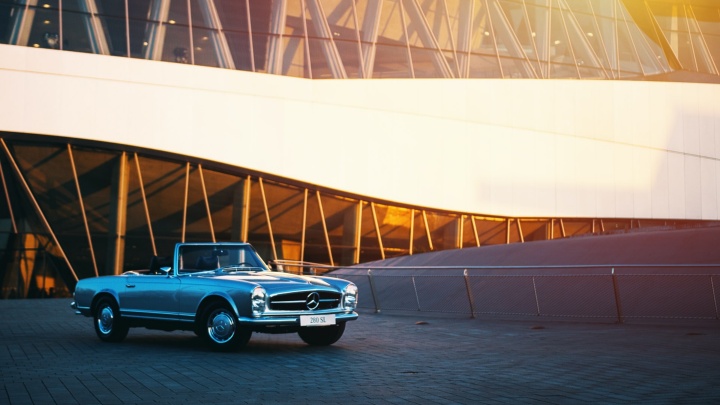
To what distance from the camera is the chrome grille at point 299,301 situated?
1306 centimetres

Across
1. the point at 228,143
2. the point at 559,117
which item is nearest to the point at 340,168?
the point at 228,143

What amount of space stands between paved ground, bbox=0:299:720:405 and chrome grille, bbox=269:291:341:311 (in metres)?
0.64

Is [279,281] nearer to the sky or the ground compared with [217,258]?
nearer to the ground

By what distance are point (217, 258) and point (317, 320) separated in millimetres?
2089

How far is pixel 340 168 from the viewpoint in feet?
121

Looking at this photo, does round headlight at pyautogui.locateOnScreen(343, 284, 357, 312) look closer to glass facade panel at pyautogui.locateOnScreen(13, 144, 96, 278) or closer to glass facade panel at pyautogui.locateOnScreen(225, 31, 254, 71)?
glass facade panel at pyautogui.locateOnScreen(13, 144, 96, 278)

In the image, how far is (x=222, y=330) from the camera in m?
13.2

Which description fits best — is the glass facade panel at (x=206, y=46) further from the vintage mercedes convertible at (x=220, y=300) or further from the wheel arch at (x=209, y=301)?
the wheel arch at (x=209, y=301)

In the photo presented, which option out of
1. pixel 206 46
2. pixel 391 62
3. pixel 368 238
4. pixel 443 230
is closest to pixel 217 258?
pixel 206 46

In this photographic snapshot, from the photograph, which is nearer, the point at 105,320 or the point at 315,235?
the point at 105,320

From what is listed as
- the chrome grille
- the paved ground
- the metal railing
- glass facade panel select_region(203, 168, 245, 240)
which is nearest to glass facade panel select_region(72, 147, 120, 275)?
glass facade panel select_region(203, 168, 245, 240)

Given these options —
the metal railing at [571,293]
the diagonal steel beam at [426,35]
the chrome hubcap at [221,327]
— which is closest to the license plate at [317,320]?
the chrome hubcap at [221,327]

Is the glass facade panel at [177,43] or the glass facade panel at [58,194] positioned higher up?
the glass facade panel at [177,43]

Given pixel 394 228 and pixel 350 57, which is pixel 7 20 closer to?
pixel 350 57
